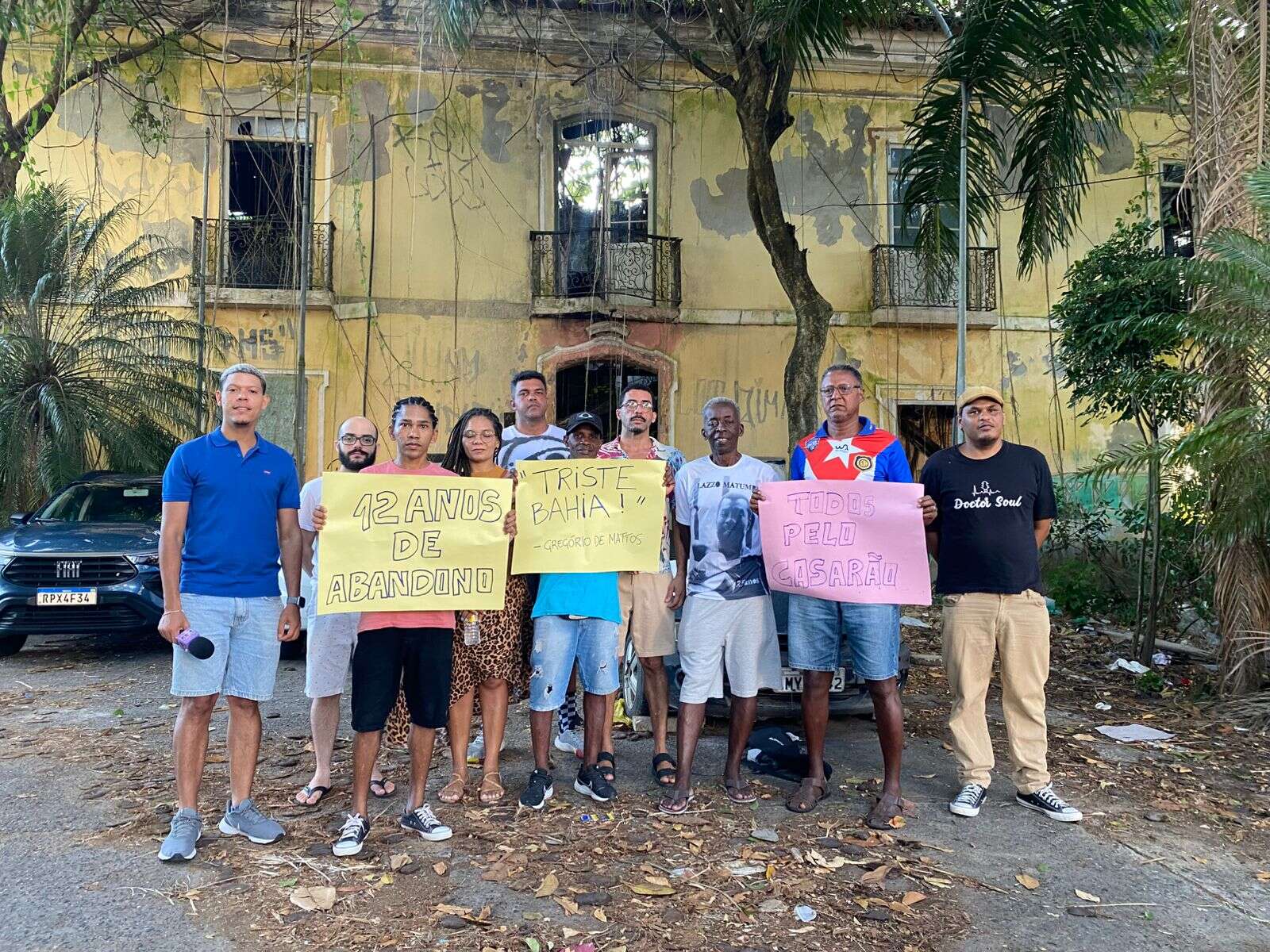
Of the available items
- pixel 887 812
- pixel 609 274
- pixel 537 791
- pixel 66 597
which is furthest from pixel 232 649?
pixel 609 274

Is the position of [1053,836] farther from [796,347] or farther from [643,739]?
[796,347]

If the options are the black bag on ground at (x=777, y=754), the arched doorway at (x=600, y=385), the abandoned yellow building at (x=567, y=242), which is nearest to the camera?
the black bag on ground at (x=777, y=754)

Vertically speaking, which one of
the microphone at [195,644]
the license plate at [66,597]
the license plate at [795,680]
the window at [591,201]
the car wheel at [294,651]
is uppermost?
the window at [591,201]

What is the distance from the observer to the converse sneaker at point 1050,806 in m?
4.07

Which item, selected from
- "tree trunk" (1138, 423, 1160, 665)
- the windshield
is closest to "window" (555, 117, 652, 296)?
the windshield

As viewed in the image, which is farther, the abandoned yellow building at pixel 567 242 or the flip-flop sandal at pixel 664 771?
the abandoned yellow building at pixel 567 242

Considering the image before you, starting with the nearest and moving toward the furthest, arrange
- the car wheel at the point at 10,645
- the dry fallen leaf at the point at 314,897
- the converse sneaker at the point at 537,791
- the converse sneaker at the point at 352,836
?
1. the dry fallen leaf at the point at 314,897
2. the converse sneaker at the point at 352,836
3. the converse sneaker at the point at 537,791
4. the car wheel at the point at 10,645

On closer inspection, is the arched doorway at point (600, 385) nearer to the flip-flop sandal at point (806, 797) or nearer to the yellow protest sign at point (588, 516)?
the yellow protest sign at point (588, 516)

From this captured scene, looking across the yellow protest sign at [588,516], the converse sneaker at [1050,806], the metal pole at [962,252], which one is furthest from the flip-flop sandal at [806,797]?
the metal pole at [962,252]

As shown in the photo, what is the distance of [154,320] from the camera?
10250 millimetres

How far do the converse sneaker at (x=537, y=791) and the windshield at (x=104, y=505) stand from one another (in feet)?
17.9

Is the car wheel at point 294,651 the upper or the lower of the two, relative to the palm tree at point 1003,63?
lower

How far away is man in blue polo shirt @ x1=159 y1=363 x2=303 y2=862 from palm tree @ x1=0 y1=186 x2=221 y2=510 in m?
6.63

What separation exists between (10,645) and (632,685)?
5493mm
